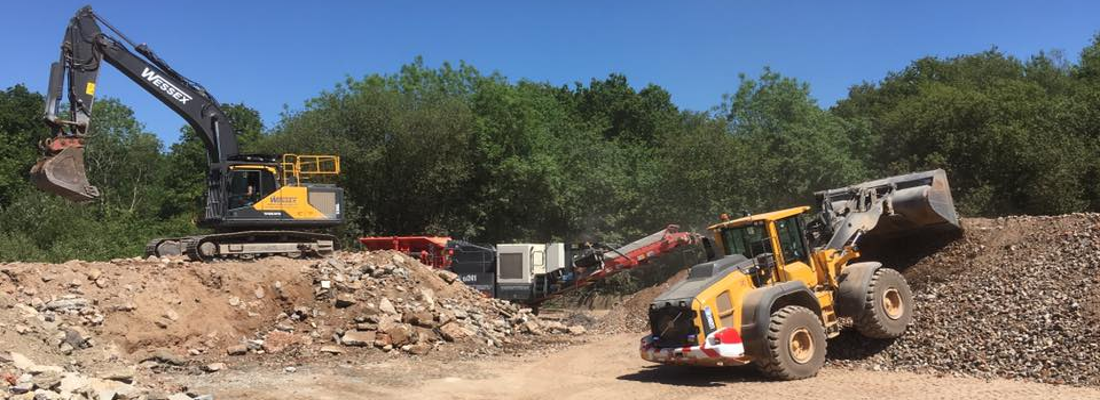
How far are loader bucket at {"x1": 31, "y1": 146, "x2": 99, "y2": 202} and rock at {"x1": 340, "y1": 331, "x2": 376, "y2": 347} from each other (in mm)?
5009

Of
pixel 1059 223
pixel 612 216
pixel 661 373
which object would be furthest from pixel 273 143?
pixel 1059 223

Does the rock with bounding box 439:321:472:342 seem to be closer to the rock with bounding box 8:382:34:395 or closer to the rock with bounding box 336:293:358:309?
the rock with bounding box 336:293:358:309

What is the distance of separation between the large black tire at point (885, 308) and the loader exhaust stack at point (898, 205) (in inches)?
42.9

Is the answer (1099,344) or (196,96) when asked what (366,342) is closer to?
(196,96)

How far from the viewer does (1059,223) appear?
1245cm

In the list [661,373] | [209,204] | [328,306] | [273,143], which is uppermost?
[273,143]

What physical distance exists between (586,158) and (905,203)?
69.6 ft

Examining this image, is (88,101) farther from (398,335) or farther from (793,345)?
(793,345)

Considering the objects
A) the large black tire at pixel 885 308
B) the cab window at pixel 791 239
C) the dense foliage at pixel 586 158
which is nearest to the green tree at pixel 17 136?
the dense foliage at pixel 586 158

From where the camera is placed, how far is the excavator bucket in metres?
12.2

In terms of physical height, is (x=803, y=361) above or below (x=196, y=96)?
below

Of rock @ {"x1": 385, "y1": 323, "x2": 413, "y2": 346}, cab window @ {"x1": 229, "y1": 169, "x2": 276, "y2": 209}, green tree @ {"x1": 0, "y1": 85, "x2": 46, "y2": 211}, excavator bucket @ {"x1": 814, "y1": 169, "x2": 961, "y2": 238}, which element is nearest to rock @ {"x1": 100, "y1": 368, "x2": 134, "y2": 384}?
rock @ {"x1": 385, "y1": 323, "x2": 413, "y2": 346}

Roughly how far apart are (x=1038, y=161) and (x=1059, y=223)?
15.4 meters

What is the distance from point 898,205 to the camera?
12461mm
